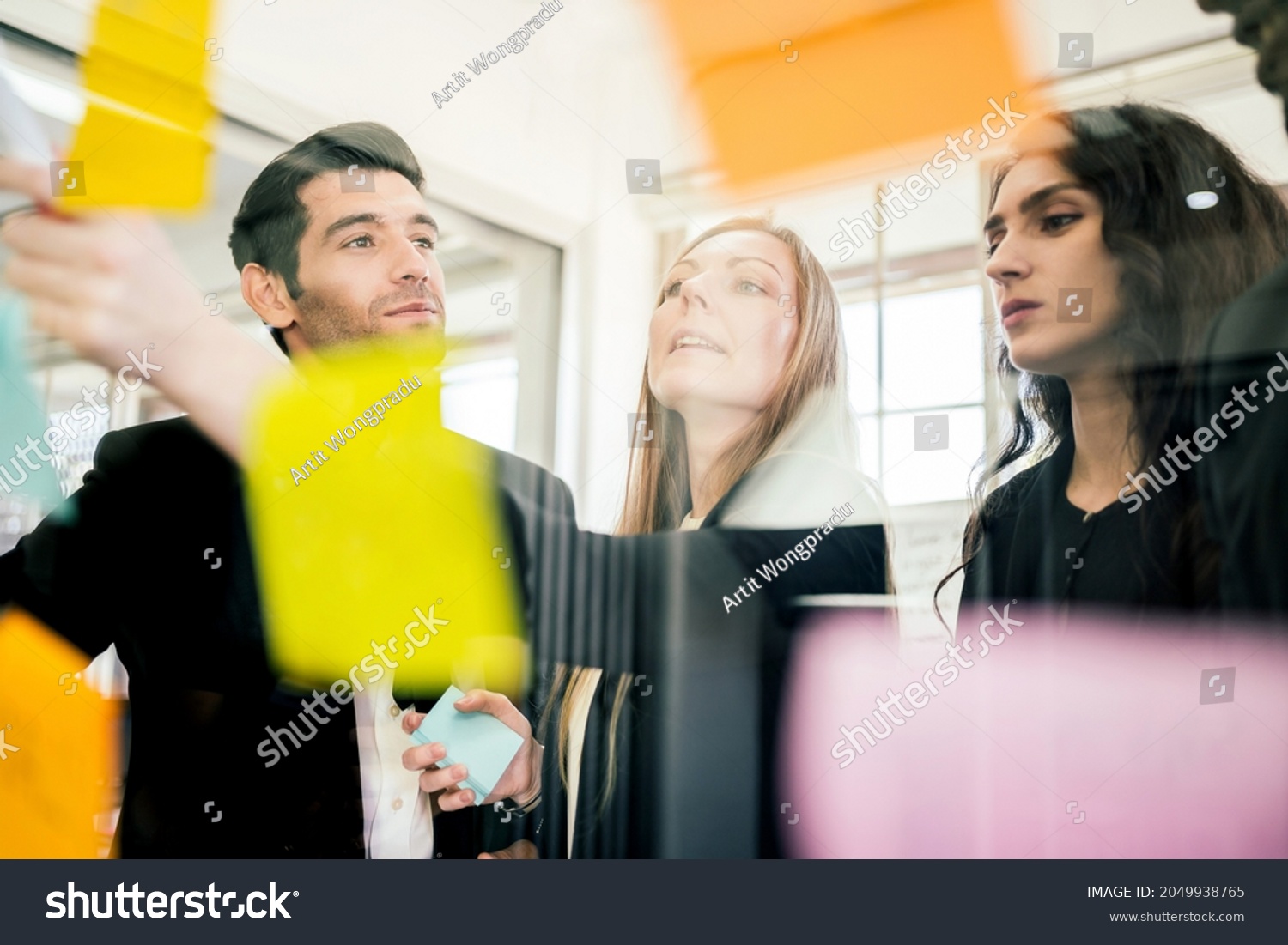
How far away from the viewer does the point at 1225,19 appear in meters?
1.70

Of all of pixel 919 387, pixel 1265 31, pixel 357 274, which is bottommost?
pixel 919 387

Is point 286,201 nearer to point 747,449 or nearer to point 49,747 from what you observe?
point 747,449

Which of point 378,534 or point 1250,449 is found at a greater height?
point 1250,449

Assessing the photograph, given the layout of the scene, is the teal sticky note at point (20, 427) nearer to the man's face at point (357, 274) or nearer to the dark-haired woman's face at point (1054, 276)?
the man's face at point (357, 274)

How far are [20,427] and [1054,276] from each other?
187cm

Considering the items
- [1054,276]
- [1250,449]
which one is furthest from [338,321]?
[1250,449]

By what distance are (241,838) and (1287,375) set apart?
2004 millimetres

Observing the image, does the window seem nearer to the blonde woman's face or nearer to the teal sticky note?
the blonde woman's face

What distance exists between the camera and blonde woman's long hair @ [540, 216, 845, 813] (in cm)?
169

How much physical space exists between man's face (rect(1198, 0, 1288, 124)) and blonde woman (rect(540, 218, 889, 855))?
0.84 metres

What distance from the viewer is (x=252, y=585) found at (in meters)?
1.71

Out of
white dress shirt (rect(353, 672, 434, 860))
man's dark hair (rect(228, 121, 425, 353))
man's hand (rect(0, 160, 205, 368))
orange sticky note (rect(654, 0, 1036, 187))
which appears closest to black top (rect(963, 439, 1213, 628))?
orange sticky note (rect(654, 0, 1036, 187))
